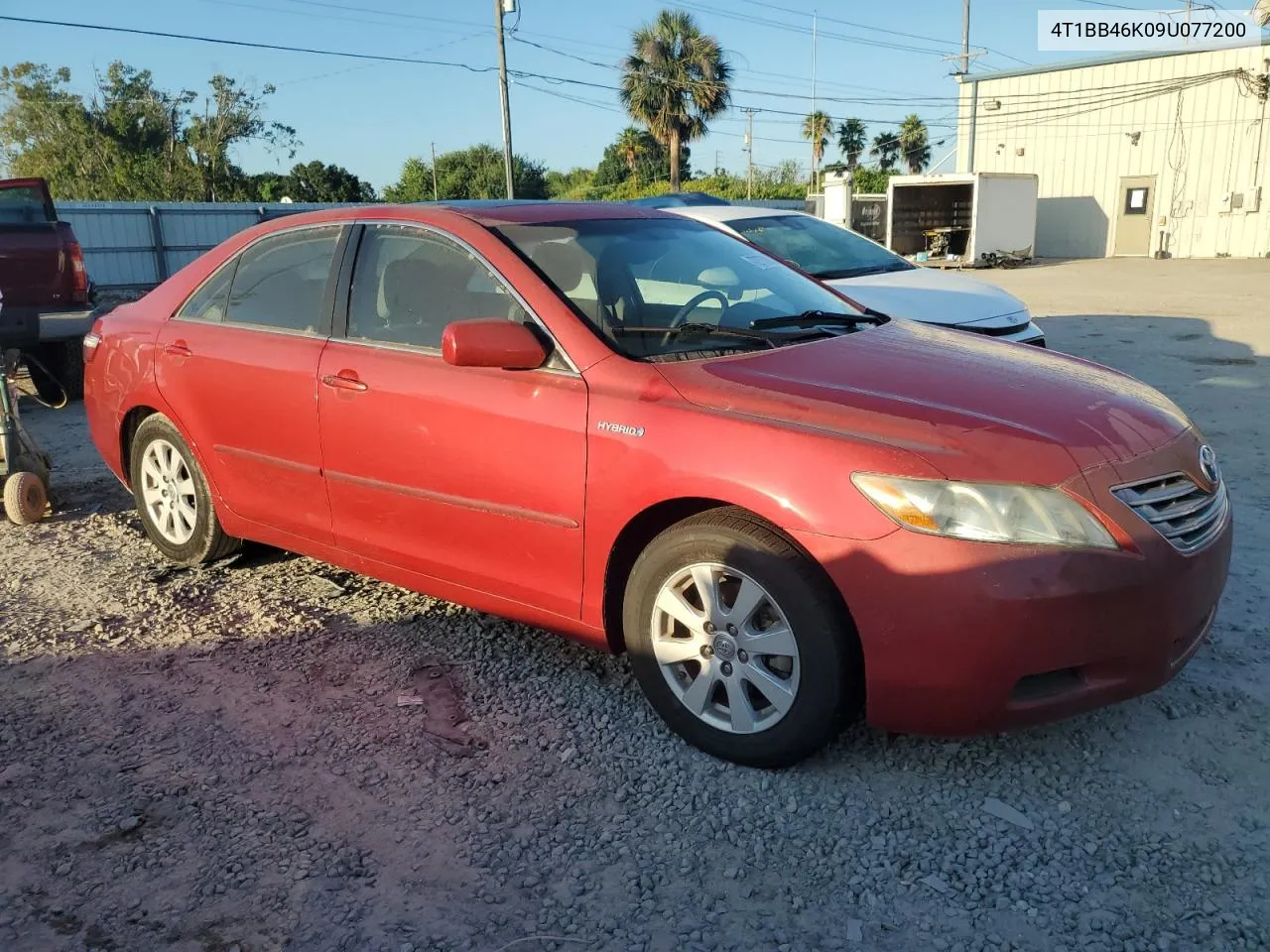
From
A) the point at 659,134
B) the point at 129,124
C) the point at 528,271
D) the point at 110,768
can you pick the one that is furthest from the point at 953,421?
the point at 129,124

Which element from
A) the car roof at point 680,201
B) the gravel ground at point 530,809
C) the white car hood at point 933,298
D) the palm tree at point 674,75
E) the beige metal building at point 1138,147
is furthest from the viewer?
the palm tree at point 674,75

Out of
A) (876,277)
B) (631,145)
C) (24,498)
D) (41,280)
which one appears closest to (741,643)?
(24,498)

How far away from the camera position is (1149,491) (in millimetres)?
2768

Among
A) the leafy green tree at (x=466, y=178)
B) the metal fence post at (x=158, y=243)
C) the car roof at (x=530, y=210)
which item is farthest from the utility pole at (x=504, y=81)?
the leafy green tree at (x=466, y=178)

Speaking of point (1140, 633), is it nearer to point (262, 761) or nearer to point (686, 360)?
point (686, 360)

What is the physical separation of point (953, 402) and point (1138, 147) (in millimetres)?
34748

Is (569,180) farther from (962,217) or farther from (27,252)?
(27,252)

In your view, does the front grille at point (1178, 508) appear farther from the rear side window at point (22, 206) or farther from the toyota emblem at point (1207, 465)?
the rear side window at point (22, 206)

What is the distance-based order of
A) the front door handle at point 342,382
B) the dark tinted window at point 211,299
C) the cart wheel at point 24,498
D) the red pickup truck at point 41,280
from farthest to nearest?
the red pickup truck at point 41,280
the cart wheel at point 24,498
the dark tinted window at point 211,299
the front door handle at point 342,382

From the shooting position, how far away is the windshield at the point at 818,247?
8.07 metres

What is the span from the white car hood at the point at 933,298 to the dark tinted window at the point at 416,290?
148 inches

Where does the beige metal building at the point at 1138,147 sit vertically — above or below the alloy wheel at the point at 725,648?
above

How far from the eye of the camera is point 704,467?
2859 mm

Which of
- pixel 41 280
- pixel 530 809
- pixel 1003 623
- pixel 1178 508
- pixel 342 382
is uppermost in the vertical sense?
pixel 41 280
